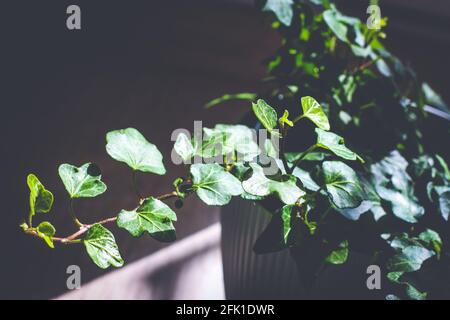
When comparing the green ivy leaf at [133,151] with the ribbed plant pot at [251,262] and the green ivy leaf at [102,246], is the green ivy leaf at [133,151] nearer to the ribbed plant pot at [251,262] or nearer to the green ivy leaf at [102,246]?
the green ivy leaf at [102,246]

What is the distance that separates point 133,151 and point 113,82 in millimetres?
1007

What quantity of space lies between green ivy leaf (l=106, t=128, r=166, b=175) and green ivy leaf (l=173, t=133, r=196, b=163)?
0.02m

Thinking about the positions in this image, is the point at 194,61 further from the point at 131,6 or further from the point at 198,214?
the point at 198,214

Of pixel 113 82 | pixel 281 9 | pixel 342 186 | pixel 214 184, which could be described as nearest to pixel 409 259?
pixel 342 186

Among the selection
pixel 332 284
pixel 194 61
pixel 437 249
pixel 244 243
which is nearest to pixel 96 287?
pixel 244 243

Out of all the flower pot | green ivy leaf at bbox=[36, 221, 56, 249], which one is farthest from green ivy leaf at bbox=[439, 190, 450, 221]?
green ivy leaf at bbox=[36, 221, 56, 249]

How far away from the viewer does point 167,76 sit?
1517 millimetres

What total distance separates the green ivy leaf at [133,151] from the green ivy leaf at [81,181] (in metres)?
0.03

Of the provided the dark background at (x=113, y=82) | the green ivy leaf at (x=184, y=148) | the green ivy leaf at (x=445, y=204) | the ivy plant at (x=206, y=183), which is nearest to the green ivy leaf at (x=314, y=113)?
the ivy plant at (x=206, y=183)

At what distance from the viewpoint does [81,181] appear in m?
0.42

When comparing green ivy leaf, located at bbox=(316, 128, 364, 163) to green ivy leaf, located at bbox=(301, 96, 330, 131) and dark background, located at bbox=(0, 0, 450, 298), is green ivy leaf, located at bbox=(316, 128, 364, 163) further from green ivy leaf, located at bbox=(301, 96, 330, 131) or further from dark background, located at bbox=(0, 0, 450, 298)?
dark background, located at bbox=(0, 0, 450, 298)

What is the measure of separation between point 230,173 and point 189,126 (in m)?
0.83

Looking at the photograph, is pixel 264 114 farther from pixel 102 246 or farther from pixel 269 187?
pixel 102 246

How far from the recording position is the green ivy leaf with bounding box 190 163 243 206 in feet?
1.36
